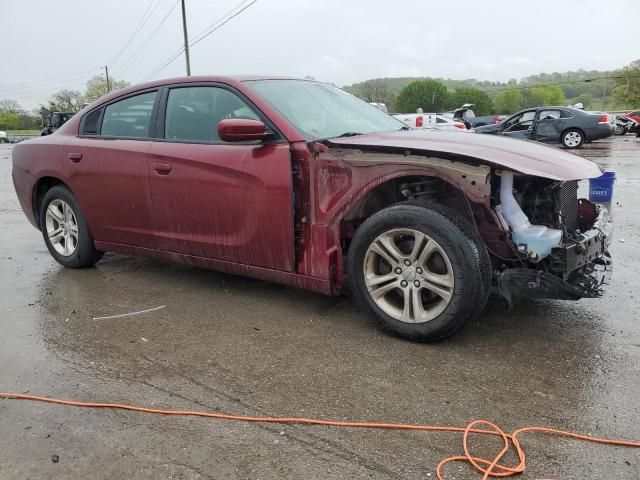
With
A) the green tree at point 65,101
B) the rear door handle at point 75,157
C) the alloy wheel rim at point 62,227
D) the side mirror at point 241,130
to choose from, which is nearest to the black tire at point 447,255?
the side mirror at point 241,130

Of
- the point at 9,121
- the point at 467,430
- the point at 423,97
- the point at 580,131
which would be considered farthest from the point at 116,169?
the point at 9,121

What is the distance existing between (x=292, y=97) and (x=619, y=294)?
8.90ft

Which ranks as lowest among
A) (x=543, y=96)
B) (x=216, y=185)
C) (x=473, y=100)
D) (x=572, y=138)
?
(x=572, y=138)

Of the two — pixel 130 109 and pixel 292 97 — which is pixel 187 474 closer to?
pixel 292 97

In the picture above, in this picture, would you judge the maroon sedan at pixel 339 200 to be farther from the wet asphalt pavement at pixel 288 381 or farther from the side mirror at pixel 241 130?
the wet asphalt pavement at pixel 288 381

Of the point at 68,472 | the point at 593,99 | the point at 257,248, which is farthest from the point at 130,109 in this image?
the point at 593,99

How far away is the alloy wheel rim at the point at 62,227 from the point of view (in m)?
5.08

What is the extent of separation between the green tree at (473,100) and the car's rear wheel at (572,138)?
7069 cm

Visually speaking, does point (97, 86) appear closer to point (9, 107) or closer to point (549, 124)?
point (9, 107)

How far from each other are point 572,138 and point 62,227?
17.0 meters

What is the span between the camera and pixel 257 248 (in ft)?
12.5

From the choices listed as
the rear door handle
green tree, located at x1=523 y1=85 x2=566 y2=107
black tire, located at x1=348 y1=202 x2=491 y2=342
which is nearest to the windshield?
black tire, located at x1=348 y1=202 x2=491 y2=342

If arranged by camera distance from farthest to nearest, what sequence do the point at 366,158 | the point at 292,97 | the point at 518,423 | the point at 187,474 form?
the point at 292,97 < the point at 366,158 < the point at 518,423 < the point at 187,474

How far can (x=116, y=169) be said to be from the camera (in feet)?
14.7
